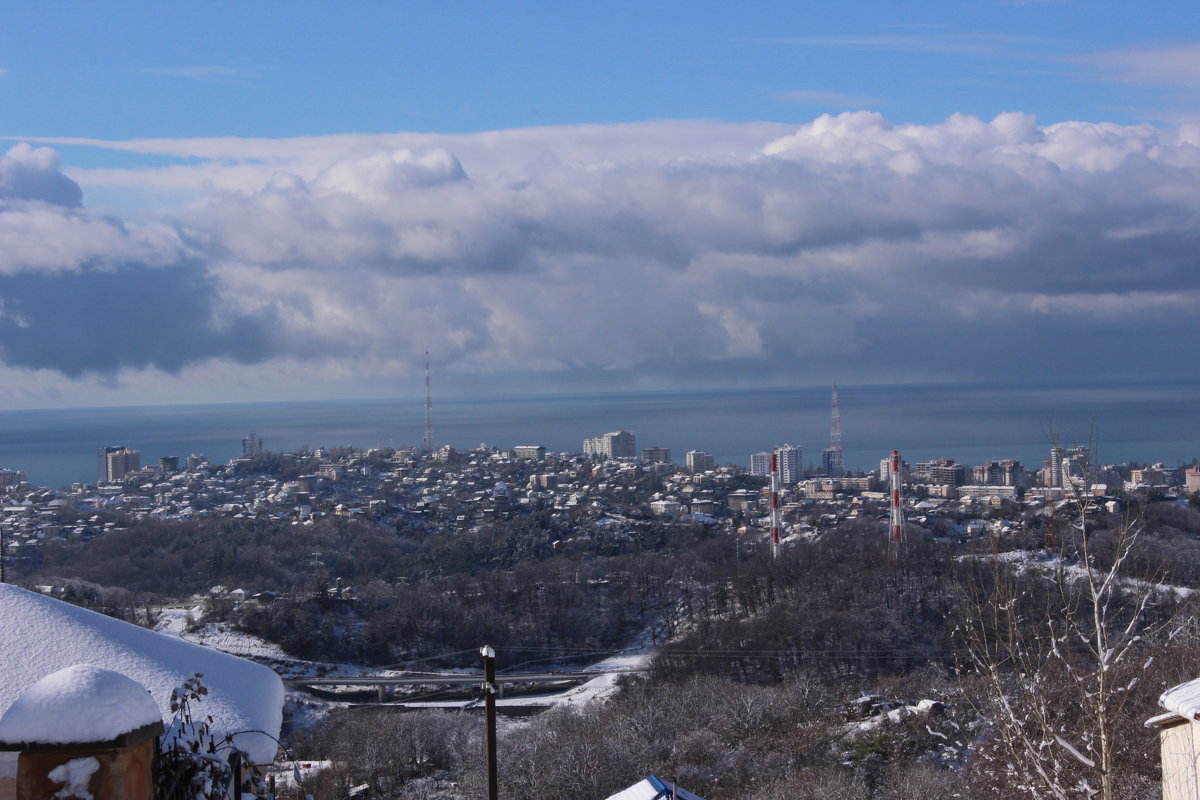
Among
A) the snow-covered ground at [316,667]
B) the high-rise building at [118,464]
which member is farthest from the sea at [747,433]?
the snow-covered ground at [316,667]

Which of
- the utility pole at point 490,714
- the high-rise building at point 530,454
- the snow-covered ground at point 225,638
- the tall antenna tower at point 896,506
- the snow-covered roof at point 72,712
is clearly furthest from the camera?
the high-rise building at point 530,454

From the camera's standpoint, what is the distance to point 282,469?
6362 cm

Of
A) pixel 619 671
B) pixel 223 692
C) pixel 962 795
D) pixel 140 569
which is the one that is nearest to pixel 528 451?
pixel 140 569

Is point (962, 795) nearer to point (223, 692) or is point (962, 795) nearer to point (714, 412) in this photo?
point (223, 692)

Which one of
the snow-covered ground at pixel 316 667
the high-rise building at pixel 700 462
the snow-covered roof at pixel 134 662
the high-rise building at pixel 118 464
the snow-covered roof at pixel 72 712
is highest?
the snow-covered roof at pixel 72 712

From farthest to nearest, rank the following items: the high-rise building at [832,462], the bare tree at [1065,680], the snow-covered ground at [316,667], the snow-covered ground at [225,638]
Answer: the high-rise building at [832,462], the snow-covered ground at [225,638], the snow-covered ground at [316,667], the bare tree at [1065,680]

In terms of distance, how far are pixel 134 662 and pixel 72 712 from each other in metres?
1.50

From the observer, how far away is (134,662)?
2900mm

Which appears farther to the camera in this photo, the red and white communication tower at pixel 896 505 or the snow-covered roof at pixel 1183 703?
the red and white communication tower at pixel 896 505

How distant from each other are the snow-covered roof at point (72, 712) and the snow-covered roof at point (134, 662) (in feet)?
3.51

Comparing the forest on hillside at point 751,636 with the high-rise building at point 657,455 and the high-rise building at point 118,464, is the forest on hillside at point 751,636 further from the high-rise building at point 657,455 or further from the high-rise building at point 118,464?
the high-rise building at point 657,455

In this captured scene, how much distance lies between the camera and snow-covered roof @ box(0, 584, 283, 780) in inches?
108

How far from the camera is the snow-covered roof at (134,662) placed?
2732 mm

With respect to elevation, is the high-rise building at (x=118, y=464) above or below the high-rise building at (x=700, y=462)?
above
